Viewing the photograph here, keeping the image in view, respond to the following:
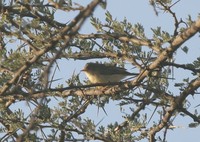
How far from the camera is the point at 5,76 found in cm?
472

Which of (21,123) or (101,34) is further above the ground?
(101,34)

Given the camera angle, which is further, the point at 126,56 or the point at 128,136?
the point at 128,136

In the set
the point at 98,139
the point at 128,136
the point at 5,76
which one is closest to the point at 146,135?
the point at 128,136

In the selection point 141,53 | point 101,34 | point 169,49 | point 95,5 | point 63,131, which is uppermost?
point 101,34

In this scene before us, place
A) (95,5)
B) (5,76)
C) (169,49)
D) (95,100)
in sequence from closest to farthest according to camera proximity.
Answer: (95,5) → (169,49) → (5,76) → (95,100)

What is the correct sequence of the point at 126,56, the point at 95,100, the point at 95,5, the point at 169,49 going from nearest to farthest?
1. the point at 95,5
2. the point at 169,49
3. the point at 126,56
4. the point at 95,100

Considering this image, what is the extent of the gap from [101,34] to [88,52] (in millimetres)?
248

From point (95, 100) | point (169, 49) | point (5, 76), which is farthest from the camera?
point (95, 100)

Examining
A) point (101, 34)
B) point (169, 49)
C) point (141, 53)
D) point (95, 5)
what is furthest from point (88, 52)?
point (95, 5)

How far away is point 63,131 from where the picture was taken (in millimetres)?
4824

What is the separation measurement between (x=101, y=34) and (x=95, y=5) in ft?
10.2

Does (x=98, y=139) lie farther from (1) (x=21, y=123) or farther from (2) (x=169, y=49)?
(2) (x=169, y=49)

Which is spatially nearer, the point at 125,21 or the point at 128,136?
the point at 125,21

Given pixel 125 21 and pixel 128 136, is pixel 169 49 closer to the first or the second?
pixel 125 21
